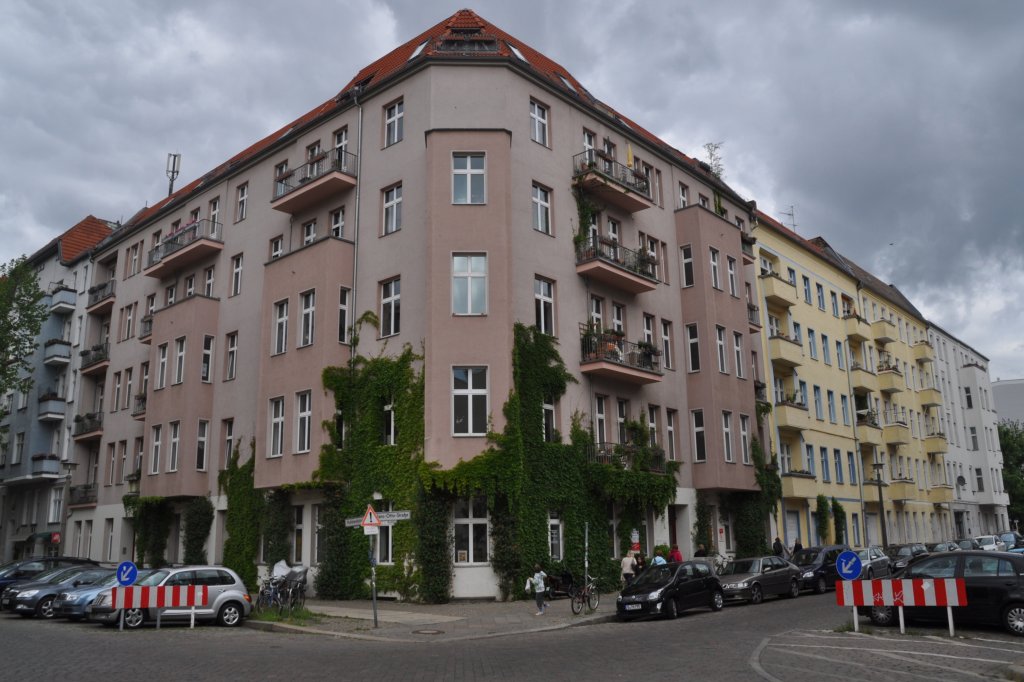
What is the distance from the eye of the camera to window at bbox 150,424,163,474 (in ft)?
119

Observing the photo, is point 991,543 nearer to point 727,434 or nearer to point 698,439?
point 727,434

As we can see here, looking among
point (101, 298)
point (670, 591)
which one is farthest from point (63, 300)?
point (670, 591)

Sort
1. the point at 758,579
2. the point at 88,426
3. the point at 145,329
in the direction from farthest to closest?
the point at 88,426
the point at 145,329
the point at 758,579

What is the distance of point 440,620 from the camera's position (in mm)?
21156

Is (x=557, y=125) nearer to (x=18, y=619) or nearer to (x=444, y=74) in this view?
(x=444, y=74)

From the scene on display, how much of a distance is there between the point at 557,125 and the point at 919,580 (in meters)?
20.3

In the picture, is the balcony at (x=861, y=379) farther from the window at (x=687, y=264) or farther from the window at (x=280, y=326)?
the window at (x=280, y=326)

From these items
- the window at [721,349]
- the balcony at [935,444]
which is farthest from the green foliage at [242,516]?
the balcony at [935,444]

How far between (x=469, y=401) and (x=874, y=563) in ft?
51.9

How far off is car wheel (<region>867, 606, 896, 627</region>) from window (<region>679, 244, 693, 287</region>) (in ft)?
63.3

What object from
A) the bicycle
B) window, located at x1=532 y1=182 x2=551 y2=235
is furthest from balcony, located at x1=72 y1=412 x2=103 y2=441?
the bicycle

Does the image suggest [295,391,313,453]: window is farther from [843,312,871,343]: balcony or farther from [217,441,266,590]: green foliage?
[843,312,871,343]: balcony

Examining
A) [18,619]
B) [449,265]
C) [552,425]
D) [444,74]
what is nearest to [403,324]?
[449,265]

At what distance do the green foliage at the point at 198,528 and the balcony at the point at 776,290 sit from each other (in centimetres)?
2742
